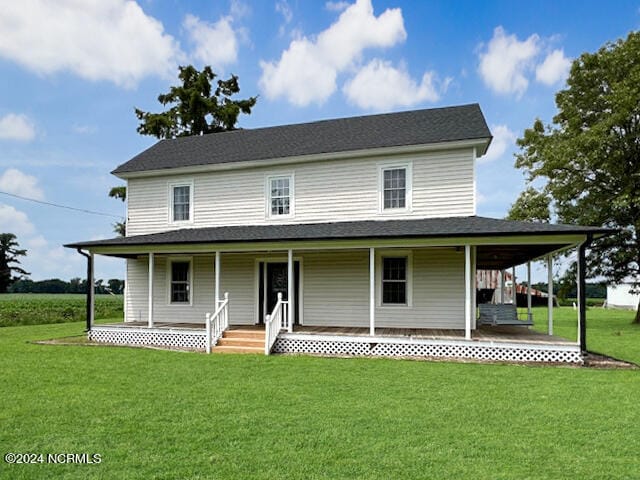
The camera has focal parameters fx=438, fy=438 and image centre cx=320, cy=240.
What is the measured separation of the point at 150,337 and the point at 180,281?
8.41 feet

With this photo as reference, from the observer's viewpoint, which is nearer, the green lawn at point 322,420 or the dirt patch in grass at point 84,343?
the green lawn at point 322,420

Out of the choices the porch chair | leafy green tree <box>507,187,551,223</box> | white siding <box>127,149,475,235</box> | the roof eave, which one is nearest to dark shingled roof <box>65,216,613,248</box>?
white siding <box>127,149,475,235</box>

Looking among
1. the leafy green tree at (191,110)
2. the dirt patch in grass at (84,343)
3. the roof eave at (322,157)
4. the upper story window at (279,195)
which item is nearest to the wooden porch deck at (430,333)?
the dirt patch in grass at (84,343)

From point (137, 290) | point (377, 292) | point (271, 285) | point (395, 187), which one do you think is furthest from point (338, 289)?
point (137, 290)

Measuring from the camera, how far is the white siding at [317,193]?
12.5 metres

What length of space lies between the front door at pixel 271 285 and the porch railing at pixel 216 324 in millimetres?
1714

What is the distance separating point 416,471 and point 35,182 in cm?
3380

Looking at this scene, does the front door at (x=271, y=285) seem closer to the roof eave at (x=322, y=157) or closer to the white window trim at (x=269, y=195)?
the white window trim at (x=269, y=195)

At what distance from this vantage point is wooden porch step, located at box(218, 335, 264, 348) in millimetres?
11312

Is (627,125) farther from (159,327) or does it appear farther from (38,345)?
(38,345)

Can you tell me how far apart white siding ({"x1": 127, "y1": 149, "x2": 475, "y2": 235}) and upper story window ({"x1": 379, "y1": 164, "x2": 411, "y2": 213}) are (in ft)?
0.58

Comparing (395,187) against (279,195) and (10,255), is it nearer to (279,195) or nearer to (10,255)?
(279,195)

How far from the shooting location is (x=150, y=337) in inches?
494

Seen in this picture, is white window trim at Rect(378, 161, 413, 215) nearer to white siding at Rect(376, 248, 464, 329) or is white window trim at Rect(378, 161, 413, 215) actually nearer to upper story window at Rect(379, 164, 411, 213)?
upper story window at Rect(379, 164, 411, 213)
